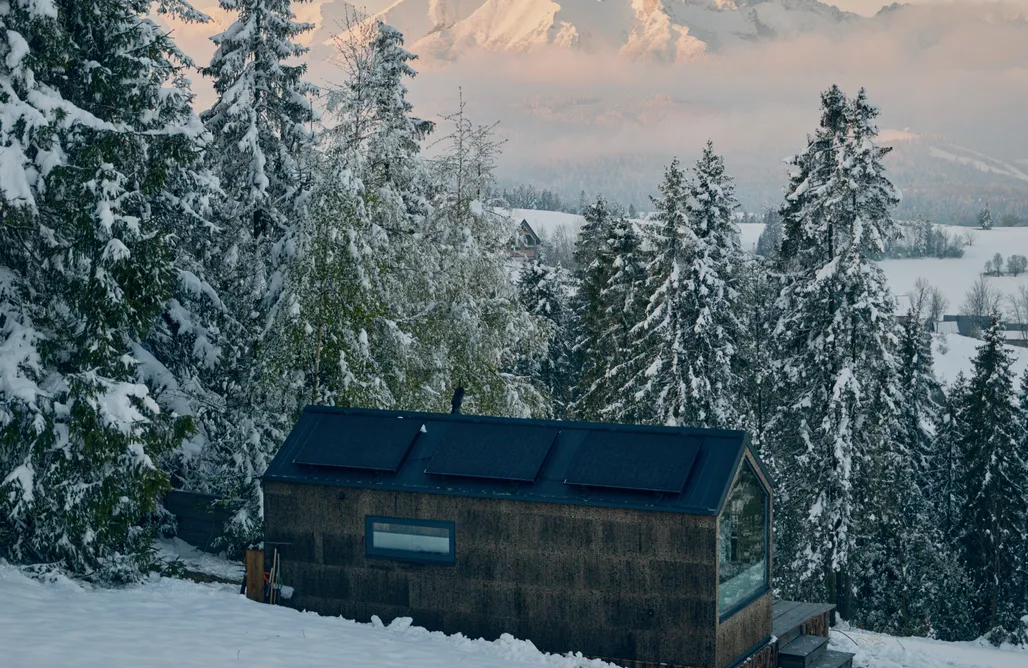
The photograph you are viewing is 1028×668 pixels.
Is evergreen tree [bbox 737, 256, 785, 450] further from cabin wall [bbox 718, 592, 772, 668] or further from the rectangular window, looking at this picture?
the rectangular window

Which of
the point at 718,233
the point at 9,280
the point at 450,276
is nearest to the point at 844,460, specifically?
the point at 718,233

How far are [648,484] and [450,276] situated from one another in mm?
13148

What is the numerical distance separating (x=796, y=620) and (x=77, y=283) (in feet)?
45.5

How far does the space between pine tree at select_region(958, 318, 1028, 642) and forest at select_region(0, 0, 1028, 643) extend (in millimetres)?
110

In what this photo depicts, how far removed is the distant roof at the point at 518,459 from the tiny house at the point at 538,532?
0.03 meters

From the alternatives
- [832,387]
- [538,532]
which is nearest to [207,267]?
[538,532]

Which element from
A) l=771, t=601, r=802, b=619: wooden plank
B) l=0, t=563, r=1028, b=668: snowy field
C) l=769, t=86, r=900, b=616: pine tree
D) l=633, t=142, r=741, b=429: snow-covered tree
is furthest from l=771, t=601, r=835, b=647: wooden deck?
l=633, t=142, r=741, b=429: snow-covered tree

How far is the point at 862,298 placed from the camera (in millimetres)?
29391

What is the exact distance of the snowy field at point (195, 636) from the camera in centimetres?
1382

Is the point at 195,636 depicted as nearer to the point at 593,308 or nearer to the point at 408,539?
the point at 408,539

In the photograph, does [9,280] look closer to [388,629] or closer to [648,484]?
[388,629]

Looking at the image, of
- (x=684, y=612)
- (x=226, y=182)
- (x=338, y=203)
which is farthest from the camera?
(x=226, y=182)

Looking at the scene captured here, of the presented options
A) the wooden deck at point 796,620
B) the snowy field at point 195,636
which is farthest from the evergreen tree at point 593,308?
the snowy field at point 195,636

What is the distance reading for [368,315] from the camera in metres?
23.0
